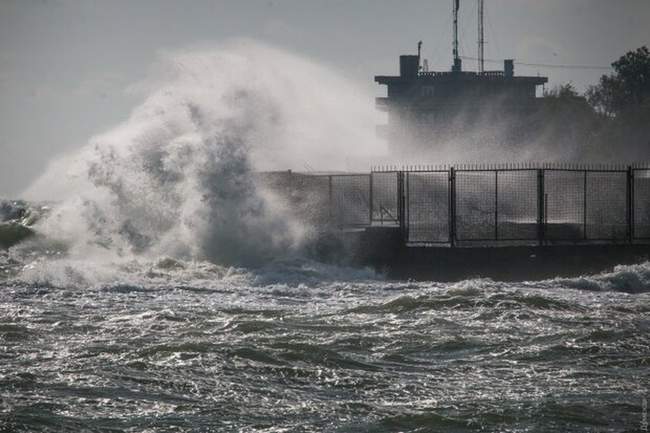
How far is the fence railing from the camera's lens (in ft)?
90.1

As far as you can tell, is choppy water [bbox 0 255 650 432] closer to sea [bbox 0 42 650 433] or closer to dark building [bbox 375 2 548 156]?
sea [bbox 0 42 650 433]

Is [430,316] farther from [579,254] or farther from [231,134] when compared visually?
[231,134]

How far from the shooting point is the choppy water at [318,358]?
968cm

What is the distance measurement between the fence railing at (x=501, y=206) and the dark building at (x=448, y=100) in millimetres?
25734

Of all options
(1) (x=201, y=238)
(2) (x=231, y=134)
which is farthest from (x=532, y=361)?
(2) (x=231, y=134)

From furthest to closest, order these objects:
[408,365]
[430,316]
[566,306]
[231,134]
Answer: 1. [231,134]
2. [566,306]
3. [430,316]
4. [408,365]

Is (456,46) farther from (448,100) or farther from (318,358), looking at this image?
(318,358)

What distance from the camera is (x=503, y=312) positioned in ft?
54.4

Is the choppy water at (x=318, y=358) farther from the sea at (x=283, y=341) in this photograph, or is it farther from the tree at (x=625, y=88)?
the tree at (x=625, y=88)

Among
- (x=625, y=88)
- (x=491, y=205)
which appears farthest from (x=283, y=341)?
(x=625, y=88)

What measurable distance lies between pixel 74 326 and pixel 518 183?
31.2 metres

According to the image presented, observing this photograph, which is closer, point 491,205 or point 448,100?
point 491,205

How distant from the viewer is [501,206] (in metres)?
41.6

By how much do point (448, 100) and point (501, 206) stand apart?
117ft
